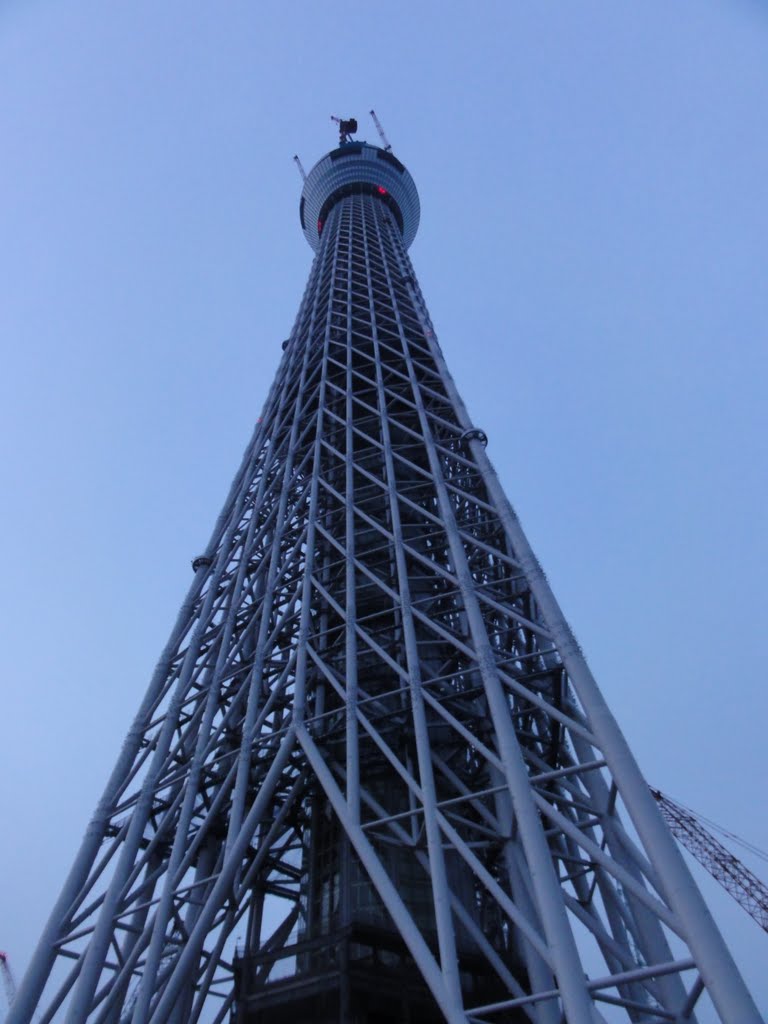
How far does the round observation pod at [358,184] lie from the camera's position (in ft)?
212

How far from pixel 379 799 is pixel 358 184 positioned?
55.1 metres

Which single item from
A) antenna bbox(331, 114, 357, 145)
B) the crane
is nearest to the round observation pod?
antenna bbox(331, 114, 357, 145)

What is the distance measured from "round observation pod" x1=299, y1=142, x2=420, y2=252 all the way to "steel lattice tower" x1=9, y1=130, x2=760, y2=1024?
3587cm

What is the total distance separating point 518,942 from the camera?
1888cm

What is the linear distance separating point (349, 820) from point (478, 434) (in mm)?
16049

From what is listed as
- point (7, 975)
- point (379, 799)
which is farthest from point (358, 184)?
point (7, 975)

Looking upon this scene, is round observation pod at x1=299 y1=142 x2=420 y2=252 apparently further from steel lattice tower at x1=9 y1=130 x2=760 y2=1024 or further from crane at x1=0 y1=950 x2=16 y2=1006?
crane at x1=0 y1=950 x2=16 y2=1006

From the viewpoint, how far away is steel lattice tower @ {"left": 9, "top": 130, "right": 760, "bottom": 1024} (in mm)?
14375

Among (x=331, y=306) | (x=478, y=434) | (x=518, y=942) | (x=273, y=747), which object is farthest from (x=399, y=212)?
(x=518, y=942)

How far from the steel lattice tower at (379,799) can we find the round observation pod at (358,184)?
35.9 meters

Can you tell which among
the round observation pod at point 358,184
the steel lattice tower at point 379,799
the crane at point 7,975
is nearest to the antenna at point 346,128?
the round observation pod at point 358,184

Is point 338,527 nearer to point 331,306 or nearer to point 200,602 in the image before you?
point 200,602

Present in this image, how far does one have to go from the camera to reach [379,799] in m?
22.2

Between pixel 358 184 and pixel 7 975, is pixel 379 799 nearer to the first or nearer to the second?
pixel 358 184
